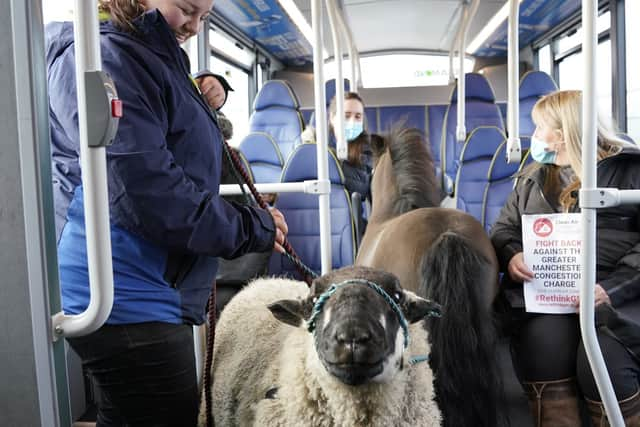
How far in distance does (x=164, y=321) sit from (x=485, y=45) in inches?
280

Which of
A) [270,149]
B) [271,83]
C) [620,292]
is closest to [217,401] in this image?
[620,292]

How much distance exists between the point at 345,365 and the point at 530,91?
503cm

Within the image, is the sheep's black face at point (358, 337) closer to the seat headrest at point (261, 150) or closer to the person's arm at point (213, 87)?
the person's arm at point (213, 87)

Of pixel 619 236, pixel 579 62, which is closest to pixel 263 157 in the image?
pixel 619 236

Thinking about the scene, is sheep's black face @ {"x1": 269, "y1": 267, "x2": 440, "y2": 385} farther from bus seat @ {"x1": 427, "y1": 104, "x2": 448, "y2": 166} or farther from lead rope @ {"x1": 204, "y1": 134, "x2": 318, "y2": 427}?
bus seat @ {"x1": 427, "y1": 104, "x2": 448, "y2": 166}

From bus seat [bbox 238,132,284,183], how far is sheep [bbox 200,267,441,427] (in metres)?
2.61

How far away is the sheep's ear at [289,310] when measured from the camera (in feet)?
4.73

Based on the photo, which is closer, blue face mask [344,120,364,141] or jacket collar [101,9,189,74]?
jacket collar [101,9,189,74]

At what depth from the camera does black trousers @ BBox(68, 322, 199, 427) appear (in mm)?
1096

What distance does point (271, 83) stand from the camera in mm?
5219

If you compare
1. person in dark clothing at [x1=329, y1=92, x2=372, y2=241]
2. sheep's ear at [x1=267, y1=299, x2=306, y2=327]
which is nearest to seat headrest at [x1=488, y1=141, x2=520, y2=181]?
person in dark clothing at [x1=329, y1=92, x2=372, y2=241]

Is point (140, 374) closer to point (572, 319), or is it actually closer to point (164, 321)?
point (164, 321)

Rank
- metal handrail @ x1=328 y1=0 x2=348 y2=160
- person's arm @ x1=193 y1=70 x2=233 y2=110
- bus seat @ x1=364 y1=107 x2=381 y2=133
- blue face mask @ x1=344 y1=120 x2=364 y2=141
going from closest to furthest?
person's arm @ x1=193 y1=70 x2=233 y2=110 < metal handrail @ x1=328 y1=0 x2=348 y2=160 < blue face mask @ x1=344 y1=120 x2=364 y2=141 < bus seat @ x1=364 y1=107 x2=381 y2=133

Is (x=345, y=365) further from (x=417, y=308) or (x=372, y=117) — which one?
(x=372, y=117)
